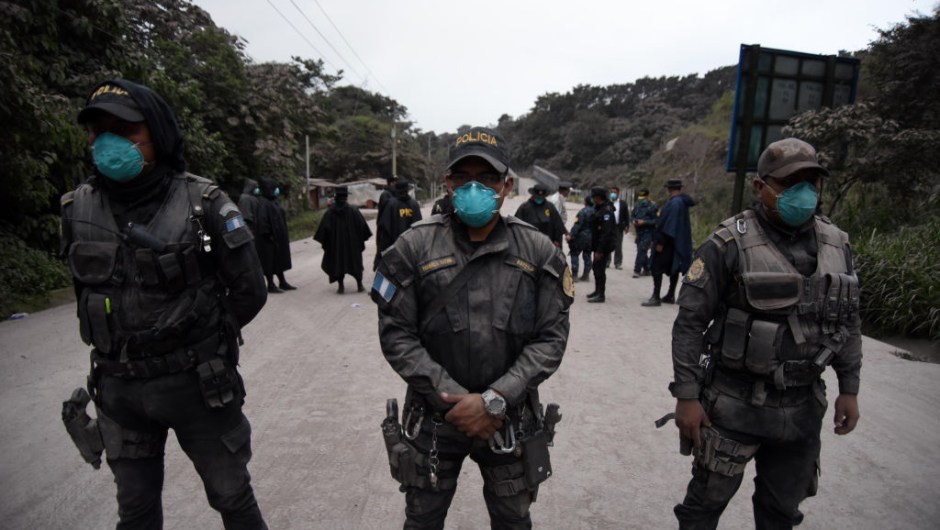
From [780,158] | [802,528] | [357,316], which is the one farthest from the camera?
[357,316]

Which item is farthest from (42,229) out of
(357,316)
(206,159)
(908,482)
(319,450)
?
(908,482)

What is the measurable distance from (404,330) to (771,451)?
1.69 meters

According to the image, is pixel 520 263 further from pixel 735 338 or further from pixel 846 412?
pixel 846 412

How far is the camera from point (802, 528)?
110 inches

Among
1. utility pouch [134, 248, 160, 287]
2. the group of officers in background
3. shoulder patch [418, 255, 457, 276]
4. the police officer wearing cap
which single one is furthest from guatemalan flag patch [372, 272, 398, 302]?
the police officer wearing cap

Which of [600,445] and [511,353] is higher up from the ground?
[511,353]

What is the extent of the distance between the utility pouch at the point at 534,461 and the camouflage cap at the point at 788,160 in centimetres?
149

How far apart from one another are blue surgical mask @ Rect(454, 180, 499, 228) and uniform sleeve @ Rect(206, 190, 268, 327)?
0.89 meters

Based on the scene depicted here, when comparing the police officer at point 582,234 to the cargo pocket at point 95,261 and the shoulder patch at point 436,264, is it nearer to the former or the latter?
the shoulder patch at point 436,264

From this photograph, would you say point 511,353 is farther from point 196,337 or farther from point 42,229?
point 42,229

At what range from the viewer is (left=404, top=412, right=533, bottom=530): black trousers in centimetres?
197

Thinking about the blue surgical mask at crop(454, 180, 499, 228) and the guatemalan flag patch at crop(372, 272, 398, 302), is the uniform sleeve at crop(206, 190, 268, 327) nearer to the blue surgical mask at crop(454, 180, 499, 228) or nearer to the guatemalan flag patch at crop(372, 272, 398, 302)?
the guatemalan flag patch at crop(372, 272, 398, 302)

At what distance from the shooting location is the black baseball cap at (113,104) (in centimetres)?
194

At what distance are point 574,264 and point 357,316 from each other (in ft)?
14.5
